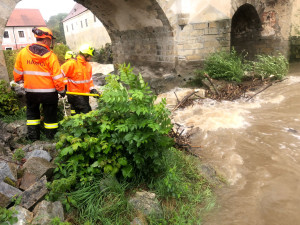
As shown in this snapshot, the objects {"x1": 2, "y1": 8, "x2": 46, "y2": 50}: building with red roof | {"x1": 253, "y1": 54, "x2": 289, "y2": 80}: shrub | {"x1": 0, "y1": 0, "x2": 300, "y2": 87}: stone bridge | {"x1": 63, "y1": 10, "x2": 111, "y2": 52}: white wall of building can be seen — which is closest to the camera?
{"x1": 0, "y1": 0, "x2": 300, "y2": 87}: stone bridge

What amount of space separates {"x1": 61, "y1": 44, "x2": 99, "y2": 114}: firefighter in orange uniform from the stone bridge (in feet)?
12.9

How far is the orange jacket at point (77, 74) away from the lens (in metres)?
4.03

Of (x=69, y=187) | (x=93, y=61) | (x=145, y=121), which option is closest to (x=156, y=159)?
(x=145, y=121)

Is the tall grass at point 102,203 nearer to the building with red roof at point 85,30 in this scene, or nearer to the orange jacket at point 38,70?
the orange jacket at point 38,70

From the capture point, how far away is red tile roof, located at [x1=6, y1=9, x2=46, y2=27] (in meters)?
33.4

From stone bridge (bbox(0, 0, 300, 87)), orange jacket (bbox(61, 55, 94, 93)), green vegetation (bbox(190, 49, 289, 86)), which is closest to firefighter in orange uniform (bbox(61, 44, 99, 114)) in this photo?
orange jacket (bbox(61, 55, 94, 93))

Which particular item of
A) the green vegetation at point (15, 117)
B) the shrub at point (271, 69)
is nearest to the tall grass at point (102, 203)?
the green vegetation at point (15, 117)

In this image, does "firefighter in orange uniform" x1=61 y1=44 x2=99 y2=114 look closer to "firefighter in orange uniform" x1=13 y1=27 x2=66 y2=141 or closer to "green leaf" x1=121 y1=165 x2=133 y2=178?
"firefighter in orange uniform" x1=13 y1=27 x2=66 y2=141

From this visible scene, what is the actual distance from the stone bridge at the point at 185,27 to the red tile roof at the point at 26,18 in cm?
3026

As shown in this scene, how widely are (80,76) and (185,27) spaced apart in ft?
15.7

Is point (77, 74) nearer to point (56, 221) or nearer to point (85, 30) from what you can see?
point (56, 221)

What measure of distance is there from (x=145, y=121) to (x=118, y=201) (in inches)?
32.9

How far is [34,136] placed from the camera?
12.2 feet

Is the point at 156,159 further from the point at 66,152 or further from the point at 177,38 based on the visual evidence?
the point at 177,38
